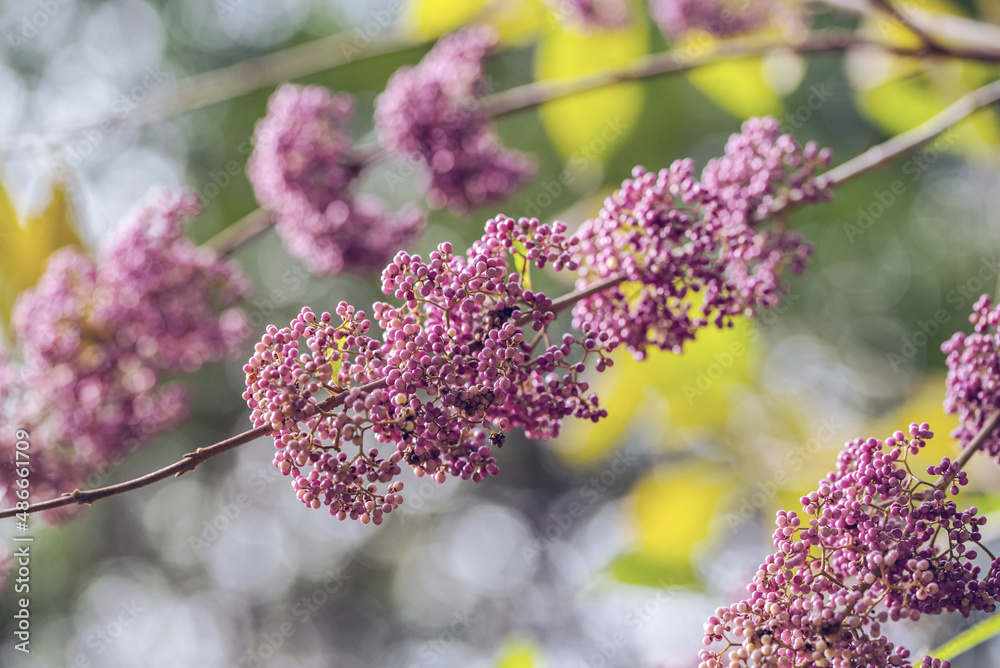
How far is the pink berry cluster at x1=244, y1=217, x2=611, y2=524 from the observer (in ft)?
3.43

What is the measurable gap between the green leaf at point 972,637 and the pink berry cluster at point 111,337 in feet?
6.59

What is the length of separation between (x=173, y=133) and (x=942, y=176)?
883cm

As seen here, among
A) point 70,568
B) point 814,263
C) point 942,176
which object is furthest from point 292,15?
point 70,568

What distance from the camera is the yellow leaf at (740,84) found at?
2.83 metres

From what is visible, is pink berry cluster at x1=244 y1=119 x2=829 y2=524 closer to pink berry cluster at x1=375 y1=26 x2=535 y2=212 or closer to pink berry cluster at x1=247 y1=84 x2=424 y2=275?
pink berry cluster at x1=375 y1=26 x2=535 y2=212

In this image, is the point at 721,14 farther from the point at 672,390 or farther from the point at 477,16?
the point at 672,390

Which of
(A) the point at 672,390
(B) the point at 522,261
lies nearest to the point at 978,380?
(B) the point at 522,261

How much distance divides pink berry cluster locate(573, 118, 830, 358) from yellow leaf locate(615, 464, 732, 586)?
1.47m

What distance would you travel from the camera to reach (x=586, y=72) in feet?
8.78

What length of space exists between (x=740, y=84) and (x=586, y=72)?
2.12 ft

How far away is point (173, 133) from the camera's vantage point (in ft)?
30.3

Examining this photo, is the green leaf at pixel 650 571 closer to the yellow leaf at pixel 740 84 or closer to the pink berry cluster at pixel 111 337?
the pink berry cluster at pixel 111 337

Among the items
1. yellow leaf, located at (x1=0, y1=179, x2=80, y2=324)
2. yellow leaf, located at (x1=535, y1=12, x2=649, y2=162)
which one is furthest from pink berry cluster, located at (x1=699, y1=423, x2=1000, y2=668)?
yellow leaf, located at (x1=0, y1=179, x2=80, y2=324)

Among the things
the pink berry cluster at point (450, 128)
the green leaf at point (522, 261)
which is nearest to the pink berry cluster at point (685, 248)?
the green leaf at point (522, 261)
